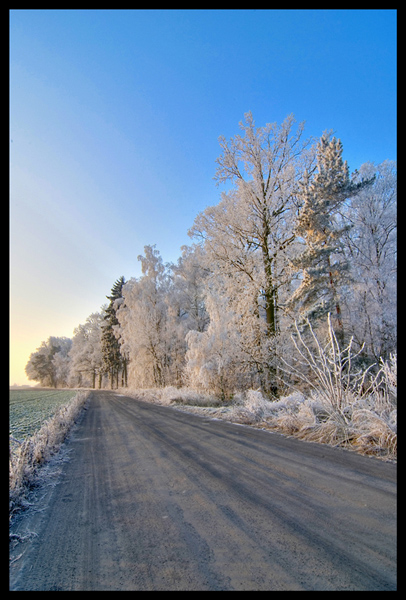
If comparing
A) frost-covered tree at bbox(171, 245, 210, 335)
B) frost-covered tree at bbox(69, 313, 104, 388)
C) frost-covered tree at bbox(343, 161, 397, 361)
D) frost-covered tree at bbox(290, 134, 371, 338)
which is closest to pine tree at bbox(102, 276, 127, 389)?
frost-covered tree at bbox(69, 313, 104, 388)

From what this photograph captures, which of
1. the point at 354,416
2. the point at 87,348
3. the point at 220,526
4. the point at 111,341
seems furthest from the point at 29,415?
the point at 87,348

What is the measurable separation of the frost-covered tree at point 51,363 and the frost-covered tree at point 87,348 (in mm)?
1209

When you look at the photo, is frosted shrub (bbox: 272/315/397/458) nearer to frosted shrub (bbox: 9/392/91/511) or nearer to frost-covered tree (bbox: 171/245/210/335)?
frosted shrub (bbox: 9/392/91/511)

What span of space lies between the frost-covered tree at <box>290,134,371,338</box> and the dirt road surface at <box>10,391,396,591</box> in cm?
633

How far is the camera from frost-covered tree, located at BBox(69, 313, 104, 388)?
38.1m

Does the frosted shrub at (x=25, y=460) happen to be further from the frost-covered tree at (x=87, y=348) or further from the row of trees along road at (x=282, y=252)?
the frost-covered tree at (x=87, y=348)

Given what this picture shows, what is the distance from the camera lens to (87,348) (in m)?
38.2

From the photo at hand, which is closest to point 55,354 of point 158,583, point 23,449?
point 23,449

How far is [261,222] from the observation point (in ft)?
32.2

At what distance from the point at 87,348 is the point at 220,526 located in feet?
132

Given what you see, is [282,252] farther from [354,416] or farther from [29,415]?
[29,415]

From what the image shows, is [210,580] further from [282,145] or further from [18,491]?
[282,145]

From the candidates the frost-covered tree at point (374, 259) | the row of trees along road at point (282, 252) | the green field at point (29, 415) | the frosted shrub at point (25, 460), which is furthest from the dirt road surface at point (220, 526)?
the row of trees along road at point (282, 252)

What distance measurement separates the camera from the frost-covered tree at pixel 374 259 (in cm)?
578
